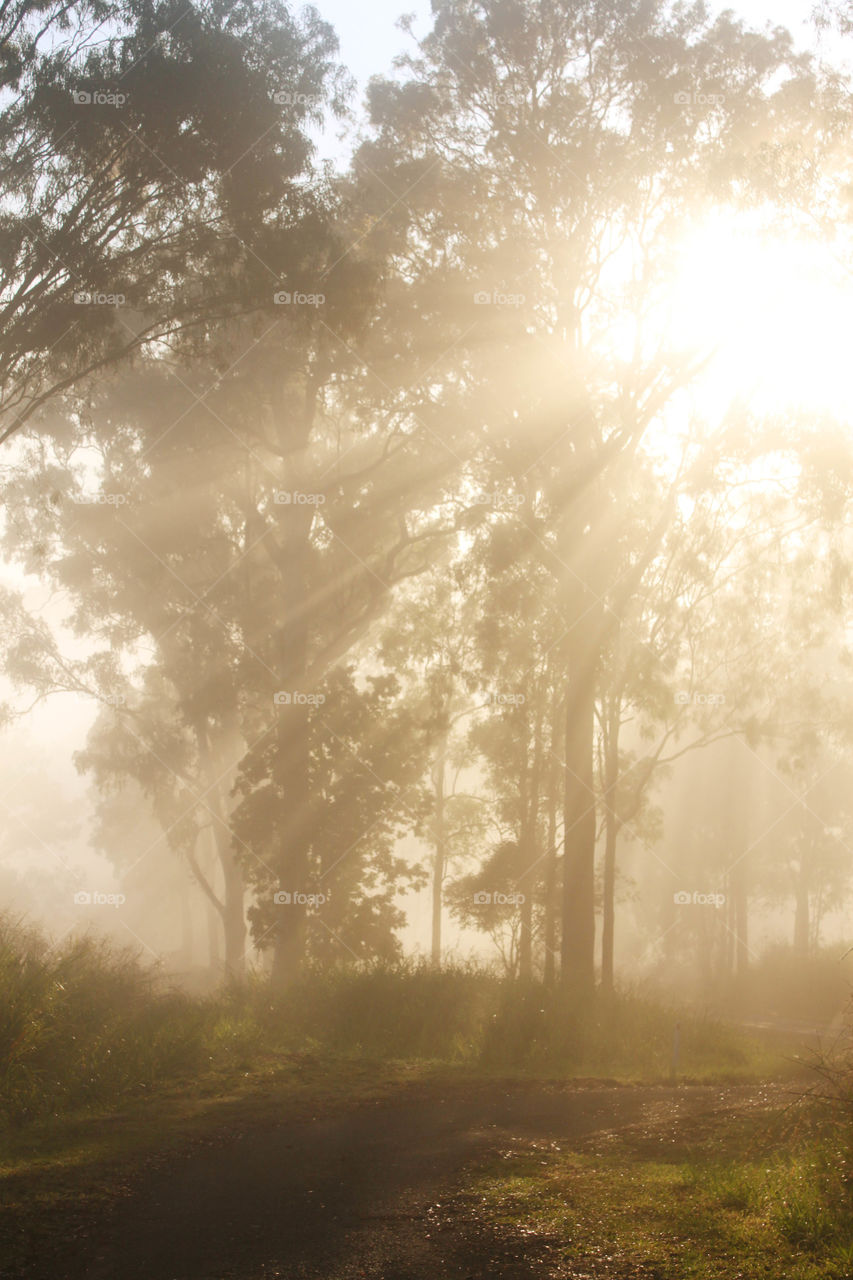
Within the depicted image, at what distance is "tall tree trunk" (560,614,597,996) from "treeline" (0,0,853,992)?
0.08m

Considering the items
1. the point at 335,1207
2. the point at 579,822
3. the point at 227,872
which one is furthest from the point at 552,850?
the point at 335,1207

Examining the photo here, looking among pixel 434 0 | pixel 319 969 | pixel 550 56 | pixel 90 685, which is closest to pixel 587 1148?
pixel 319 969

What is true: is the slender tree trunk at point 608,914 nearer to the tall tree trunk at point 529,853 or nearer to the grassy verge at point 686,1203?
the tall tree trunk at point 529,853

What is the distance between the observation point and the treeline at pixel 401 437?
14.4m

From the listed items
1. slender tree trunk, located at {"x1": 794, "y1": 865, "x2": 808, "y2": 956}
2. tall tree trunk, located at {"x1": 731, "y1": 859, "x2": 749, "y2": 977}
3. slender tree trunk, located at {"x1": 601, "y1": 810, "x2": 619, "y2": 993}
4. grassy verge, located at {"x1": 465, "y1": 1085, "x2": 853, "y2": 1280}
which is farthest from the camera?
slender tree trunk, located at {"x1": 794, "y1": 865, "x2": 808, "y2": 956}

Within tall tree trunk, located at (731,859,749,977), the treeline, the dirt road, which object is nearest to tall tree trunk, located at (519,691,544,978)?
the treeline

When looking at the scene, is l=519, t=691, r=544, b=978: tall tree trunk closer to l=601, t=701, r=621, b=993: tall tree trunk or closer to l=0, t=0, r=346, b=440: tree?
l=601, t=701, r=621, b=993: tall tree trunk

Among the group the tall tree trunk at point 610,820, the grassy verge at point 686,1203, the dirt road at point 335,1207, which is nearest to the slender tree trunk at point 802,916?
the tall tree trunk at point 610,820

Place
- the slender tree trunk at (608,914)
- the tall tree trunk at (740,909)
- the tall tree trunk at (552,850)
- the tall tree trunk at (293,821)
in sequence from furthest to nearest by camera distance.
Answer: the tall tree trunk at (740,909) < the tall tree trunk at (552,850) < the tall tree trunk at (293,821) < the slender tree trunk at (608,914)

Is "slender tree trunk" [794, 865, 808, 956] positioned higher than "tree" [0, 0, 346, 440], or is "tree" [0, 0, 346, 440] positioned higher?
"tree" [0, 0, 346, 440]

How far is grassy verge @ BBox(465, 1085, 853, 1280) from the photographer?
18.0ft

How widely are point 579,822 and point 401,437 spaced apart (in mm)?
10825

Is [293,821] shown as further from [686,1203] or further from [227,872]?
[686,1203]

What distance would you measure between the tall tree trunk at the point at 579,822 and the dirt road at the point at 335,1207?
9632mm
